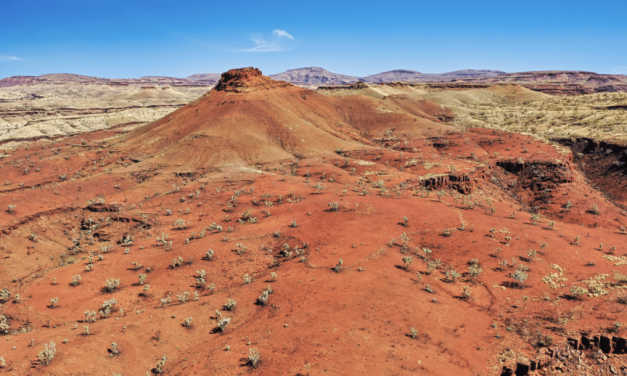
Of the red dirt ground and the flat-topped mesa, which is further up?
the flat-topped mesa

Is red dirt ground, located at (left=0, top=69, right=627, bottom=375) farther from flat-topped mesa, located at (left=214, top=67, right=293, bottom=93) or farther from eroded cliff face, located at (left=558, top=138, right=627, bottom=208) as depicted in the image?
flat-topped mesa, located at (left=214, top=67, right=293, bottom=93)

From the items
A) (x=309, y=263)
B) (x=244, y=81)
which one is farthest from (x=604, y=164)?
(x=244, y=81)

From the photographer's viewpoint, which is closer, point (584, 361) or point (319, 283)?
point (584, 361)

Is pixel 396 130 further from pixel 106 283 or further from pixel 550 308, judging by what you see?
pixel 106 283

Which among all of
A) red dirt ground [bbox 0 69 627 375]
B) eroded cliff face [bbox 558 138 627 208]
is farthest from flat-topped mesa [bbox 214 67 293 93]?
eroded cliff face [bbox 558 138 627 208]

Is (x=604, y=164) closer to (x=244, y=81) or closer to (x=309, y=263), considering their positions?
(x=309, y=263)

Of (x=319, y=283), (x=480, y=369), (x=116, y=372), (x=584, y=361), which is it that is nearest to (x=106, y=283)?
(x=116, y=372)
